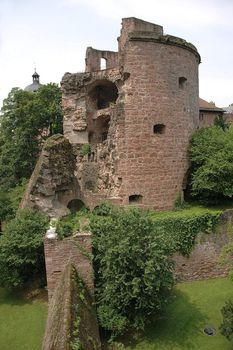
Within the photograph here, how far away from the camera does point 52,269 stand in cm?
1171

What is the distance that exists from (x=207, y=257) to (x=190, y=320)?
3.75m

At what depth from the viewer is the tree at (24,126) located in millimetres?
25812

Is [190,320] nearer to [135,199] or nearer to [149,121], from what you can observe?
[135,199]

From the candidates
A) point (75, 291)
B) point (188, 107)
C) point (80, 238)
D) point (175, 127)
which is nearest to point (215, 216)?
point (175, 127)

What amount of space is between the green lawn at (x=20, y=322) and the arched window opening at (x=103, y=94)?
41.2ft

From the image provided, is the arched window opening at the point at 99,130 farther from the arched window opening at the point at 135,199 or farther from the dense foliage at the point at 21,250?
the dense foliage at the point at 21,250

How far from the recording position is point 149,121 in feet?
55.2

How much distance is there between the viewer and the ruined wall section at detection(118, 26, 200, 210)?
16672mm

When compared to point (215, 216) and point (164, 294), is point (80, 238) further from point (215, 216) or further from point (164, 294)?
point (215, 216)

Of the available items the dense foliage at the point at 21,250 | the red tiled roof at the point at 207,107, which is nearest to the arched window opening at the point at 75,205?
the dense foliage at the point at 21,250

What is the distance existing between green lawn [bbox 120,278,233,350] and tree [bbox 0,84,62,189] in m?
15.7

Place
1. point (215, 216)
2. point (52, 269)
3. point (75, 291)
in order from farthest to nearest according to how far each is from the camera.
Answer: point (215, 216), point (52, 269), point (75, 291)

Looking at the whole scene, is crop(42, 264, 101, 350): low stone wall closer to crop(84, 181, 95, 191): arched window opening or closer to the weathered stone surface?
the weathered stone surface

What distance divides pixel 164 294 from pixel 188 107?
984 cm
